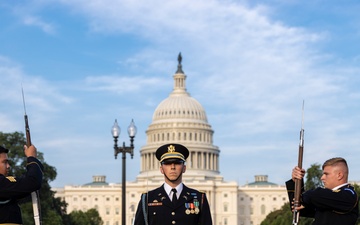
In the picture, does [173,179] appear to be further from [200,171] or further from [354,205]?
[200,171]

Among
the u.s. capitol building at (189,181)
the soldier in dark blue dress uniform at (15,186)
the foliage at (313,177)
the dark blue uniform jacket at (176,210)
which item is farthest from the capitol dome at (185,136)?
the dark blue uniform jacket at (176,210)

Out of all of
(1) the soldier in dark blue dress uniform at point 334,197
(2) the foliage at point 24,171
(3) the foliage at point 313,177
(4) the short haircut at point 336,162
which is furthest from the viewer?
(3) the foliage at point 313,177

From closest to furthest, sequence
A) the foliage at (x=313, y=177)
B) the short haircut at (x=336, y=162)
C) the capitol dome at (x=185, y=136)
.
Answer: the short haircut at (x=336, y=162) → the foliage at (x=313, y=177) → the capitol dome at (x=185, y=136)

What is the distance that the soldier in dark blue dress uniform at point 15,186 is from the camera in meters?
12.0

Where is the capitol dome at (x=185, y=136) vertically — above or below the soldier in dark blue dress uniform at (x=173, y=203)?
above

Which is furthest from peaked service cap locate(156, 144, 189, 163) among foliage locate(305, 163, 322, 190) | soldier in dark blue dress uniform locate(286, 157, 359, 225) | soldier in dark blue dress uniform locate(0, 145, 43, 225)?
foliage locate(305, 163, 322, 190)

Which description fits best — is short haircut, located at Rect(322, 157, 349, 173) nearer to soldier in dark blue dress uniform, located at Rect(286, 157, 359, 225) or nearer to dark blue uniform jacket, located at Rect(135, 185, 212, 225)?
soldier in dark blue dress uniform, located at Rect(286, 157, 359, 225)

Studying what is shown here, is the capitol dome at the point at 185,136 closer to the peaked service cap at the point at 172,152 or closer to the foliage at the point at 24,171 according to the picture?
the foliage at the point at 24,171

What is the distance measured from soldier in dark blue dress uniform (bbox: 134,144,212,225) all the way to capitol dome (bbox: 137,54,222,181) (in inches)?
6631

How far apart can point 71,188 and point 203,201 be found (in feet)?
594

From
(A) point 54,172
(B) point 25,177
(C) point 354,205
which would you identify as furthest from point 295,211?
(A) point 54,172

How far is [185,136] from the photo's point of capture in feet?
606

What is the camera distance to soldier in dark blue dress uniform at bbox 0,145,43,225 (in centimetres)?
1202

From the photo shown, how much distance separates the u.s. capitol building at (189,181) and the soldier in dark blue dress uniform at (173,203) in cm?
16613
